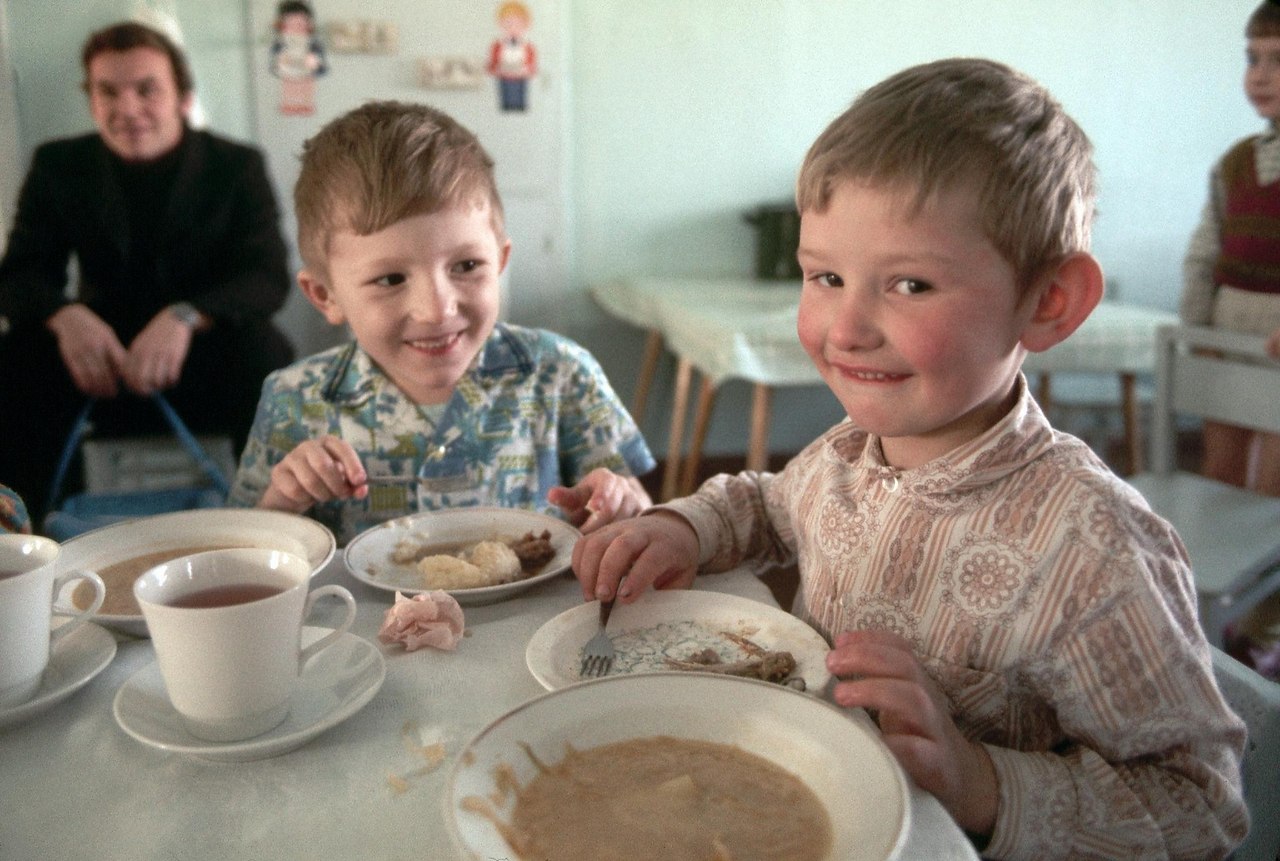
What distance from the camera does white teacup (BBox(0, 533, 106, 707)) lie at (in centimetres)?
68

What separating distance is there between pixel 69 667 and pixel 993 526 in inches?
28.8

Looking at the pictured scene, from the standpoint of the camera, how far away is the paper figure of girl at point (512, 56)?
3430 mm

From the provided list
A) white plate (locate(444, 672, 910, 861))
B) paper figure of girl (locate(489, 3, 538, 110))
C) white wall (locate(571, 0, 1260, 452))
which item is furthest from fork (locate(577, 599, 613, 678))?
white wall (locate(571, 0, 1260, 452))

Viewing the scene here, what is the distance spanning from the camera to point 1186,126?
4.13 metres

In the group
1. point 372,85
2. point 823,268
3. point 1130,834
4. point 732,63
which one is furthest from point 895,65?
point 1130,834

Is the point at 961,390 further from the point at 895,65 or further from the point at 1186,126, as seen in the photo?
the point at 1186,126

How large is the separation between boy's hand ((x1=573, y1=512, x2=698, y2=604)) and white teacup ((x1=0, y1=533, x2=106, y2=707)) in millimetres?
400

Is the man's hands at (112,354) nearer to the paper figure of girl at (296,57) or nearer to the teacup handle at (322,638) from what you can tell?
the paper figure of girl at (296,57)

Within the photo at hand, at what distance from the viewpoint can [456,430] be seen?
136 centimetres

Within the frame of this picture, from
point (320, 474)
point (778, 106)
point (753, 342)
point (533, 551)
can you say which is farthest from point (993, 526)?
point (778, 106)

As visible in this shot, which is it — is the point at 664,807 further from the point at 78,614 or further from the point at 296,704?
the point at 78,614

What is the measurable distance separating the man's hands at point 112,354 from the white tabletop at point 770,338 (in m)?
1.45

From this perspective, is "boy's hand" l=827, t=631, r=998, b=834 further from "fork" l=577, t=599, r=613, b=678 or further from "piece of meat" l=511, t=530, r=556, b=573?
"piece of meat" l=511, t=530, r=556, b=573

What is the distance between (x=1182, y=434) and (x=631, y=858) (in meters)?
4.57
